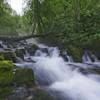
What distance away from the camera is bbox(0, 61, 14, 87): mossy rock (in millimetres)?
6449

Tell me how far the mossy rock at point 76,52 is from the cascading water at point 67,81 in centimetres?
199

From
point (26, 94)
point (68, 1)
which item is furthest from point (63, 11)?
point (26, 94)

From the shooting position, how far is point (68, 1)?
61.0 ft

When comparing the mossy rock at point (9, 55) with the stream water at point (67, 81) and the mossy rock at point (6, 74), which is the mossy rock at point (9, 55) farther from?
Answer: the mossy rock at point (6, 74)

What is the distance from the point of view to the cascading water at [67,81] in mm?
6651

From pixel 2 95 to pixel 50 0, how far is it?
483 inches

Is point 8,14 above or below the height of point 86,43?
→ above

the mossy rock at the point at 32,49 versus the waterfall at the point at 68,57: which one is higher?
the mossy rock at the point at 32,49

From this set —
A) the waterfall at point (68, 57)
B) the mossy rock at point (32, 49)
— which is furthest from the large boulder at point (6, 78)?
the mossy rock at point (32, 49)

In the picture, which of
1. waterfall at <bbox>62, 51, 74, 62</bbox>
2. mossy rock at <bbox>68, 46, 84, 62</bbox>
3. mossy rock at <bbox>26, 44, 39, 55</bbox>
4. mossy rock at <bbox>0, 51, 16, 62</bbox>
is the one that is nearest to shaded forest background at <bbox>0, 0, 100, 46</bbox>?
mossy rock at <bbox>68, 46, 84, 62</bbox>

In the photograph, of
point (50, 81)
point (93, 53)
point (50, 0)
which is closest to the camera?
point (50, 81)

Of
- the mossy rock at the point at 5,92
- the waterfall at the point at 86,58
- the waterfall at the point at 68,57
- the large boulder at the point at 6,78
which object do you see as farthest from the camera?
the waterfall at the point at 86,58

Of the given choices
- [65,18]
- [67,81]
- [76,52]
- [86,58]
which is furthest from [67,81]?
[65,18]

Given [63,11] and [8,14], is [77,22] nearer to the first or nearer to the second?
[63,11]
